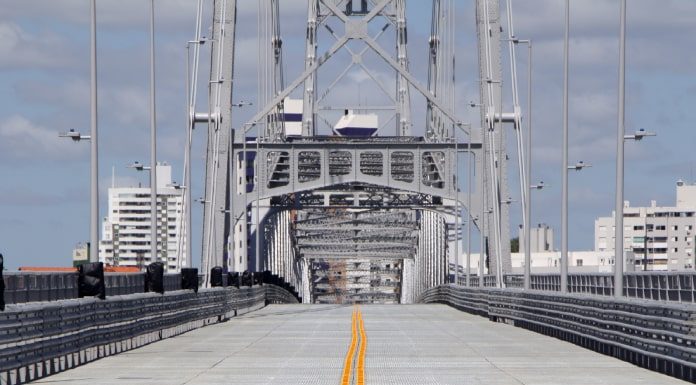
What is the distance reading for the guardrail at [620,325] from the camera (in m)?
25.6

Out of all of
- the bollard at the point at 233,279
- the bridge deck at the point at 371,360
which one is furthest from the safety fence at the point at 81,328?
the bollard at the point at 233,279

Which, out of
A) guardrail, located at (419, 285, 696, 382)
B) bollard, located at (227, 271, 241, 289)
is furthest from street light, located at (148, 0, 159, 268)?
bollard, located at (227, 271, 241, 289)

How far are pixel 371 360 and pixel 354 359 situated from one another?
431mm

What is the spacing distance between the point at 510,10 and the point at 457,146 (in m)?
7.81

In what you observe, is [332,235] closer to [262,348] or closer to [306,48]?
Result: [306,48]

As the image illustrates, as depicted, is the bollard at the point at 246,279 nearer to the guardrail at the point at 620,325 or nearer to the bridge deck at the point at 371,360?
the guardrail at the point at 620,325

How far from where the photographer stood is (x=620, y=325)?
30719 millimetres

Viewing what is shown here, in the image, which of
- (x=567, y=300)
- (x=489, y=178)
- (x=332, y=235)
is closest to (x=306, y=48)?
(x=332, y=235)

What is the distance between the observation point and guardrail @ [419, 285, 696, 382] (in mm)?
25594

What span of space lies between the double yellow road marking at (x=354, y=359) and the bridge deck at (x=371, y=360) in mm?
139

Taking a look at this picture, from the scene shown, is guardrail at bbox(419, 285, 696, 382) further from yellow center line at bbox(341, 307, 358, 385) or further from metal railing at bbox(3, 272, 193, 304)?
metal railing at bbox(3, 272, 193, 304)

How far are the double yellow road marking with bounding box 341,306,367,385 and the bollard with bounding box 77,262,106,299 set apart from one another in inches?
177

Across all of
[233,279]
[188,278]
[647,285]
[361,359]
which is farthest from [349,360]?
[233,279]

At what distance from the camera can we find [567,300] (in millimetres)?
38062
